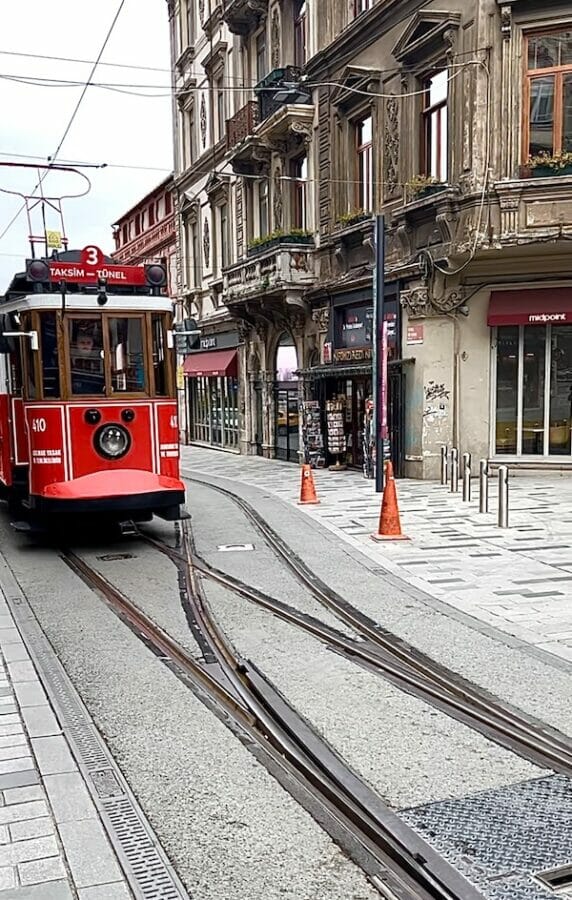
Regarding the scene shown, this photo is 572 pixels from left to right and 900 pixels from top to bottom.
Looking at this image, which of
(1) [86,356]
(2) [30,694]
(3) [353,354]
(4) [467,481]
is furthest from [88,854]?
(3) [353,354]

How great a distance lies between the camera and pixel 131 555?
33.6 ft

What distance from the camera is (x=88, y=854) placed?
3438mm

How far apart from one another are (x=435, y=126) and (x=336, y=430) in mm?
7385

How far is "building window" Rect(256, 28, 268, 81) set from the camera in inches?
998

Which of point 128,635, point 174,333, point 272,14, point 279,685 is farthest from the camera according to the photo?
point 272,14

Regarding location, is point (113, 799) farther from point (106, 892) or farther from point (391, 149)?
point (391, 149)

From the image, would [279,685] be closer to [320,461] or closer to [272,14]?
[320,461]

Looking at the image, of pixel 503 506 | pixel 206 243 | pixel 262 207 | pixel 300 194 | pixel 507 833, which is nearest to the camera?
pixel 507 833

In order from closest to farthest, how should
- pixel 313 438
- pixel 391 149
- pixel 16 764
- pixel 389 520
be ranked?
1. pixel 16 764
2. pixel 389 520
3. pixel 391 149
4. pixel 313 438

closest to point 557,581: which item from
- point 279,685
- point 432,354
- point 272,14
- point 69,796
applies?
point 279,685

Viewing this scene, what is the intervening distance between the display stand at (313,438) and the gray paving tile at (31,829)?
17.5 m

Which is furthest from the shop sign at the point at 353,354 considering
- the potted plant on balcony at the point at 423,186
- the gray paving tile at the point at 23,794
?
the gray paving tile at the point at 23,794

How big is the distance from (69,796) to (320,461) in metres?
17.3

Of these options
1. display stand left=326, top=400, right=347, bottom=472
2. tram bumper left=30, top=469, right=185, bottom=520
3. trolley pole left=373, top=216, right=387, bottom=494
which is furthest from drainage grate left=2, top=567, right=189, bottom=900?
display stand left=326, top=400, right=347, bottom=472
